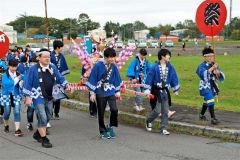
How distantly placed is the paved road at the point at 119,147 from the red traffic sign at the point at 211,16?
2.83 metres

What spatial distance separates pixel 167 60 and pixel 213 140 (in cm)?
188

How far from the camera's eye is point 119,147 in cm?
798

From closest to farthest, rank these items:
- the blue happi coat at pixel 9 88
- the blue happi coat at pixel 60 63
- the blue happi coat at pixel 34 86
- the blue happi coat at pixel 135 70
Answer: the blue happi coat at pixel 34 86 → the blue happi coat at pixel 9 88 → the blue happi coat at pixel 60 63 → the blue happi coat at pixel 135 70

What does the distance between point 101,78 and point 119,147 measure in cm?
155

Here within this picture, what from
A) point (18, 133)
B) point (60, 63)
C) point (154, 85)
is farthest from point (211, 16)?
point (18, 133)

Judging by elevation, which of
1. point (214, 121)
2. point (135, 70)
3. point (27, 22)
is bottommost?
point (214, 121)

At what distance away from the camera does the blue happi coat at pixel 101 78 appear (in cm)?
887

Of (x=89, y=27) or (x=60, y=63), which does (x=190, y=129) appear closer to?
(x=60, y=63)

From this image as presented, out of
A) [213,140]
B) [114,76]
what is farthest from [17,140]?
[213,140]

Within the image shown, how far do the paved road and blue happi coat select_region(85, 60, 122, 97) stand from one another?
934mm

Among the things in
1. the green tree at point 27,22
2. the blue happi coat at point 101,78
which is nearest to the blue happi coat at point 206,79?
the blue happi coat at point 101,78

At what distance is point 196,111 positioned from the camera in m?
11.2

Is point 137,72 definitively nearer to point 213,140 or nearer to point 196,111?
point 196,111

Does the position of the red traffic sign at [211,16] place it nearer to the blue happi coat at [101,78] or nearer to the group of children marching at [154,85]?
the group of children marching at [154,85]
